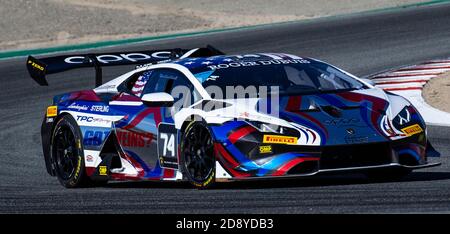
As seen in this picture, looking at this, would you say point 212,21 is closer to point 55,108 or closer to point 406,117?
point 55,108

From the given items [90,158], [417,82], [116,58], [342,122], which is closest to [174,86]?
[90,158]

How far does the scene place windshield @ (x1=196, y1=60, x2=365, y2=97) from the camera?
10.9 metres

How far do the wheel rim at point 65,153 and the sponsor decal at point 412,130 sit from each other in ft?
11.3

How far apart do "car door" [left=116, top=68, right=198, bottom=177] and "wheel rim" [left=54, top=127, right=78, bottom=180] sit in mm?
727

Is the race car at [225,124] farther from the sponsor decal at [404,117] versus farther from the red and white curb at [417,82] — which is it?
the red and white curb at [417,82]

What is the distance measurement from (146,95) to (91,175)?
137 cm

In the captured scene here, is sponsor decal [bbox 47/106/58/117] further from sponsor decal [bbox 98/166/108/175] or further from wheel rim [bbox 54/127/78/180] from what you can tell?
sponsor decal [bbox 98/166/108/175]

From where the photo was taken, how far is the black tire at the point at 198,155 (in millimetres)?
10336

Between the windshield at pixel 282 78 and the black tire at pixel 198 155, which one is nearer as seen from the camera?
the black tire at pixel 198 155

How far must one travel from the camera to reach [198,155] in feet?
34.4

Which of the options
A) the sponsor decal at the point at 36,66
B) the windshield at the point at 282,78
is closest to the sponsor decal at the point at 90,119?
the sponsor decal at the point at 36,66

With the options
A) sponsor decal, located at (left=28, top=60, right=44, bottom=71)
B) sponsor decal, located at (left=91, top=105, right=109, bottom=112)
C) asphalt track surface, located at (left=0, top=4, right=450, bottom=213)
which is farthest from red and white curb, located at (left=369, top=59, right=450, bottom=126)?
sponsor decal, located at (left=28, top=60, right=44, bottom=71)

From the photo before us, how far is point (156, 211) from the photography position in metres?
9.18

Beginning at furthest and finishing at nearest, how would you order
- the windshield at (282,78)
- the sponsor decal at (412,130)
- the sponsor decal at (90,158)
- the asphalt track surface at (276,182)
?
1. the sponsor decal at (90,158)
2. the windshield at (282,78)
3. the sponsor decal at (412,130)
4. the asphalt track surface at (276,182)
